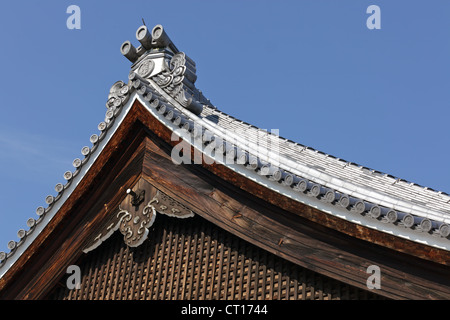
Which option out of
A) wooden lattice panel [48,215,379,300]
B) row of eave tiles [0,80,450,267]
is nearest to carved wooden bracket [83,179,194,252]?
wooden lattice panel [48,215,379,300]

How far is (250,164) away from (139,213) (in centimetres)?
206

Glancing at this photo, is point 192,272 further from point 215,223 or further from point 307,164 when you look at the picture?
point 307,164

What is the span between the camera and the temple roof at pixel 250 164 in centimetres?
695

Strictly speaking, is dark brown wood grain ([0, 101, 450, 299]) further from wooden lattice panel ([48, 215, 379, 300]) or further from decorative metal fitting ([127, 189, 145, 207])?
decorative metal fitting ([127, 189, 145, 207])

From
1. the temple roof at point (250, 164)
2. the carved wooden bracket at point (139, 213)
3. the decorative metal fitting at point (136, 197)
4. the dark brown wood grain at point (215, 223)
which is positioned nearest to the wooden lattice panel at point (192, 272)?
the dark brown wood grain at point (215, 223)

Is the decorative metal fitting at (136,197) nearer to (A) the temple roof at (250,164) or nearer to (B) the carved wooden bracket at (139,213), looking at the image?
(B) the carved wooden bracket at (139,213)

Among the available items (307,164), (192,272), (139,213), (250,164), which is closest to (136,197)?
(139,213)

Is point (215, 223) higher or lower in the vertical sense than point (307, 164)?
lower

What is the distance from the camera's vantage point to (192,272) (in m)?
8.63

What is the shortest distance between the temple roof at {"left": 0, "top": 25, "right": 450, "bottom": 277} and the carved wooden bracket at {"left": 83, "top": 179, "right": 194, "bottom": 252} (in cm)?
66

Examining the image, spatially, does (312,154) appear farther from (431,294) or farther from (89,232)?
(431,294)

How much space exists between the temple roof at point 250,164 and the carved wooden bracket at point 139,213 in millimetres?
661

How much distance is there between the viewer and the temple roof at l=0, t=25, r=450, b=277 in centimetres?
695
